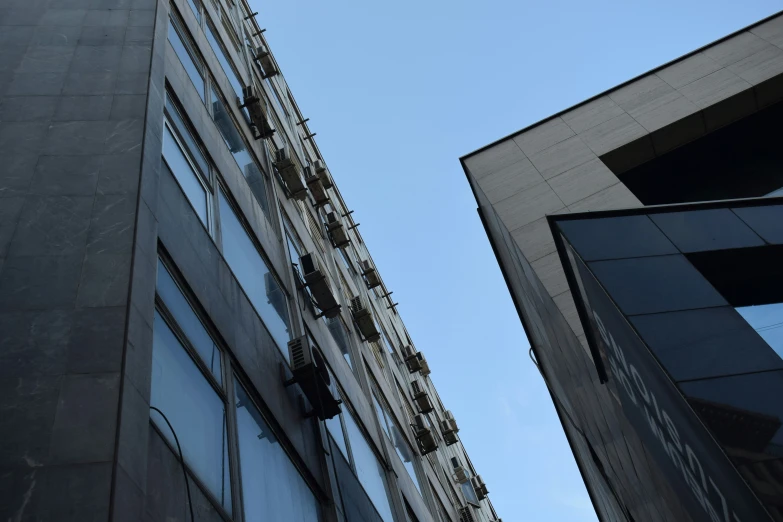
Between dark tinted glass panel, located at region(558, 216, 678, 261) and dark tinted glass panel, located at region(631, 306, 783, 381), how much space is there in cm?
143

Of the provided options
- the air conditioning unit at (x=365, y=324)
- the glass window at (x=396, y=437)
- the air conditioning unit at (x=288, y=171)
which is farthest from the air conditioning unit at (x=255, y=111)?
the glass window at (x=396, y=437)

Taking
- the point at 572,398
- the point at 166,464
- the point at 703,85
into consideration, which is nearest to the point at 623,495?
the point at 572,398

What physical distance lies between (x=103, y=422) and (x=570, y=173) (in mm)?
13709

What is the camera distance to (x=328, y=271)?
21281mm

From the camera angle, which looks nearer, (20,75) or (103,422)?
(103,422)

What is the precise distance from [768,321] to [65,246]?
7.53 metres

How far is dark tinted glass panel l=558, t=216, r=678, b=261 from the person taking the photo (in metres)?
9.75

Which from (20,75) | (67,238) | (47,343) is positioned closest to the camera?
(47,343)

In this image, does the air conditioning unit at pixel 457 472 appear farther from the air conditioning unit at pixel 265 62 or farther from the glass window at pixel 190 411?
the glass window at pixel 190 411

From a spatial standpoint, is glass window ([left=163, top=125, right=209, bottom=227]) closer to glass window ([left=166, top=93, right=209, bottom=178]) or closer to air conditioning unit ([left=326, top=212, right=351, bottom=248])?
glass window ([left=166, top=93, right=209, bottom=178])

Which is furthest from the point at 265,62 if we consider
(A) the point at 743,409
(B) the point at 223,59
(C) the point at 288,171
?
(A) the point at 743,409

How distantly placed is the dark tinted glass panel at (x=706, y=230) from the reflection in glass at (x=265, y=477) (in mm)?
5809

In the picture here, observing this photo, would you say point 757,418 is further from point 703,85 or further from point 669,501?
point 703,85

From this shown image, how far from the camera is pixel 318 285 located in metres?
14.8
